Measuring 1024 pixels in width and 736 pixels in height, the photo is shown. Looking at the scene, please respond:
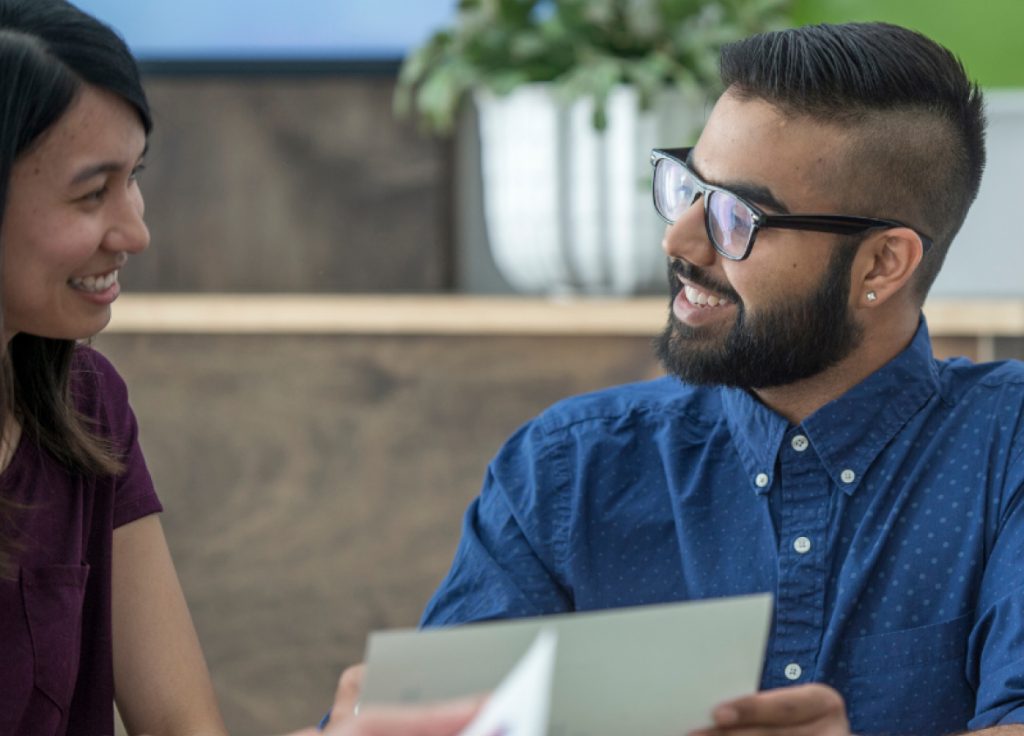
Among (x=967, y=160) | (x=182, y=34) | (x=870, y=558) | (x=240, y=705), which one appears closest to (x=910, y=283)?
(x=967, y=160)

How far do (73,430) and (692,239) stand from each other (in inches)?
24.3

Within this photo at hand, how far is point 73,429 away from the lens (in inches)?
54.4

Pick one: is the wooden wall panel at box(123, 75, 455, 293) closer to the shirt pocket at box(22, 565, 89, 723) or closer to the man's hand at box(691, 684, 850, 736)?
the shirt pocket at box(22, 565, 89, 723)

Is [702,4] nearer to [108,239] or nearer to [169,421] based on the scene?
[169,421]

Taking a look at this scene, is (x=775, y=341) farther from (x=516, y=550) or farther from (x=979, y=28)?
(x=979, y=28)

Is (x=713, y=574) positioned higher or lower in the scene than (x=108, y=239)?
lower

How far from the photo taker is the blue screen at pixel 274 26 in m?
2.80

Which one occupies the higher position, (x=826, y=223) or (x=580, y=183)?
(x=826, y=223)

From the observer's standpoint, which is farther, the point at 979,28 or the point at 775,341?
the point at 979,28

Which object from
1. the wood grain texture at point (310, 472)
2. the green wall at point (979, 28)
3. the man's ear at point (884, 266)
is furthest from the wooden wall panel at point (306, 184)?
the man's ear at point (884, 266)

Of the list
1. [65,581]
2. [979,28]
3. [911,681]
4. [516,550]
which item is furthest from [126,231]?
[979,28]

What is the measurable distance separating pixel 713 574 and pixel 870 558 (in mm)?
146

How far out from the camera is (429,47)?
2533 mm

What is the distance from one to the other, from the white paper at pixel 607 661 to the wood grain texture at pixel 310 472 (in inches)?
56.5
